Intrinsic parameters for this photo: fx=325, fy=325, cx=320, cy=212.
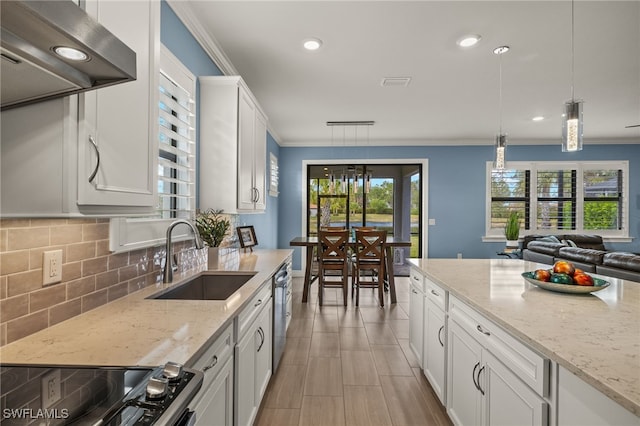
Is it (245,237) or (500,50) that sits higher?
(500,50)

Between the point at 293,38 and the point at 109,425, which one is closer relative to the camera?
the point at 109,425

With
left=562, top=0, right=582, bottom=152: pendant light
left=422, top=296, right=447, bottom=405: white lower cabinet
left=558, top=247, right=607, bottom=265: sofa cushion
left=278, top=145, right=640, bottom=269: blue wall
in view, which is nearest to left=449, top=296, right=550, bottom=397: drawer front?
left=422, top=296, right=447, bottom=405: white lower cabinet

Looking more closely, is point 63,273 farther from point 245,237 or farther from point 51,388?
point 245,237

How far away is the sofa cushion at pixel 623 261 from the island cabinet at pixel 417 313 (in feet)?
6.84

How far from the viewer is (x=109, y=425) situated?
25.3 inches

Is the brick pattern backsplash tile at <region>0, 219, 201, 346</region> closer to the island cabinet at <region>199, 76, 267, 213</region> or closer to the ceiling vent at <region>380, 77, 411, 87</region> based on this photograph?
the island cabinet at <region>199, 76, 267, 213</region>

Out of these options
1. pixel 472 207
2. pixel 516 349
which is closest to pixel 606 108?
pixel 472 207

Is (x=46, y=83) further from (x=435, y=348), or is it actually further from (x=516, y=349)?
(x=435, y=348)

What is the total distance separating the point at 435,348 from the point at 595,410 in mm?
1366

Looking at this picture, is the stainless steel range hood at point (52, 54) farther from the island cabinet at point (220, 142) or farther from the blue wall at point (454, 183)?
the blue wall at point (454, 183)

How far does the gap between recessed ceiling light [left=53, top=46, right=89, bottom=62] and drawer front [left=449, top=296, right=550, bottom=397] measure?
1571mm

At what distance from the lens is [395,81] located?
3.49 meters

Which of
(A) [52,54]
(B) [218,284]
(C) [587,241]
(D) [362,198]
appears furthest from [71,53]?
(C) [587,241]

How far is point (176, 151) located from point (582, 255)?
4168 mm
